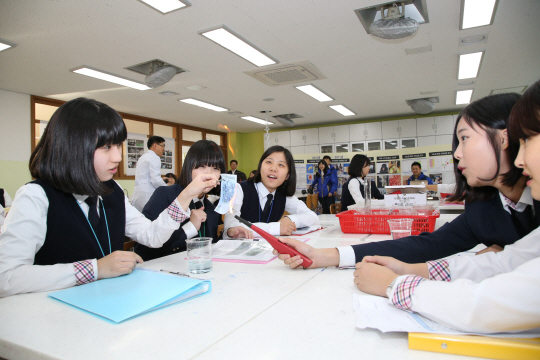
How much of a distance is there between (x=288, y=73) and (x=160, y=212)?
12.6 feet

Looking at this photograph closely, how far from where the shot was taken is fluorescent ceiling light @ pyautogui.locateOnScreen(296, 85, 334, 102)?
6.19m

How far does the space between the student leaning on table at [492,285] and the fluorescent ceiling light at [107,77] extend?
5.16 metres

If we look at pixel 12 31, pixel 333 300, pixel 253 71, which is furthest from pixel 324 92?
pixel 333 300

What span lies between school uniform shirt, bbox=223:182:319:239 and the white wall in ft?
17.4

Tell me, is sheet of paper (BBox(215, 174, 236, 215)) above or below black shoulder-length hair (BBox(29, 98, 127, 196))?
below

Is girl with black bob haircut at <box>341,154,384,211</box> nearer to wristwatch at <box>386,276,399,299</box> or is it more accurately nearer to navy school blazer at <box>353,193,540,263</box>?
navy school blazer at <box>353,193,540,263</box>

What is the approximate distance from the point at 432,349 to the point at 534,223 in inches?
28.2

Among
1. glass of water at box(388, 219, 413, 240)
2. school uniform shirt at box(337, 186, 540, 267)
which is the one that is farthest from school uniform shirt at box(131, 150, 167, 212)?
school uniform shirt at box(337, 186, 540, 267)

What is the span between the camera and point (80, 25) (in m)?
3.52

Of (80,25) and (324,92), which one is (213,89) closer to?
(324,92)

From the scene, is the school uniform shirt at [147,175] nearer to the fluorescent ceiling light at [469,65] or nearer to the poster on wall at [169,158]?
the poster on wall at [169,158]

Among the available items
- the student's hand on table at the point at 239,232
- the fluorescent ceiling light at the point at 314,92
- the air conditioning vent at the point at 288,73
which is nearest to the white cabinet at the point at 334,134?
the fluorescent ceiling light at the point at 314,92

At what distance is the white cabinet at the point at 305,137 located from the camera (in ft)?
32.1

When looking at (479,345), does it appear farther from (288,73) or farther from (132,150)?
(132,150)
